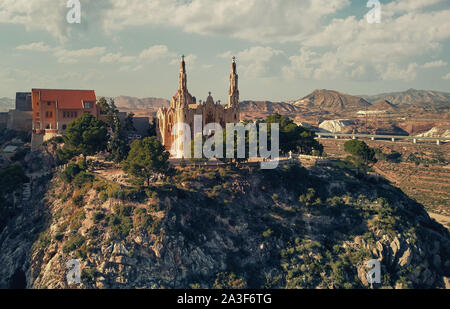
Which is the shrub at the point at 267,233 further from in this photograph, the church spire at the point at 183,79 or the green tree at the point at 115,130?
the church spire at the point at 183,79

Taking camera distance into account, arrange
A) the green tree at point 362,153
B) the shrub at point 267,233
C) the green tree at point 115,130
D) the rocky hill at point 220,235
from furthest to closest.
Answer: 1. the green tree at point 362,153
2. the green tree at point 115,130
3. the shrub at point 267,233
4. the rocky hill at point 220,235

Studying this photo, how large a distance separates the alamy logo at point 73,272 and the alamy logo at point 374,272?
163 ft

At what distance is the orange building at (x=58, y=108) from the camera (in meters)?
109

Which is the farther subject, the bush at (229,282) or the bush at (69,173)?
the bush at (69,173)

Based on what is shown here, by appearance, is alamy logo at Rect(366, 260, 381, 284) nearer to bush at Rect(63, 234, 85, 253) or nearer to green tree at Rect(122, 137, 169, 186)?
green tree at Rect(122, 137, 169, 186)

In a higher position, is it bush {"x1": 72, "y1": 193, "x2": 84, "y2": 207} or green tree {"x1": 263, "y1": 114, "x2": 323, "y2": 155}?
green tree {"x1": 263, "y1": 114, "x2": 323, "y2": 155}

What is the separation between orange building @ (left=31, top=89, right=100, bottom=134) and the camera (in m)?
109

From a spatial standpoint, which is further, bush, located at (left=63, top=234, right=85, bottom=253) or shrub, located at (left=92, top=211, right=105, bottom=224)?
shrub, located at (left=92, top=211, right=105, bottom=224)

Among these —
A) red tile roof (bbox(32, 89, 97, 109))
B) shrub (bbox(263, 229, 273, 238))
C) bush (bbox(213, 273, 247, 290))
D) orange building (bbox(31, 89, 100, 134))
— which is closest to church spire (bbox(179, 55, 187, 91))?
orange building (bbox(31, 89, 100, 134))

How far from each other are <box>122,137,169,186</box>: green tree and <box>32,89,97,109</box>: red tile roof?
34.9 m

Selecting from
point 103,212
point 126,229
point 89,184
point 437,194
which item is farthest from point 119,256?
point 437,194

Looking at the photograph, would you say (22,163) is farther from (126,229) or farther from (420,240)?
(420,240)

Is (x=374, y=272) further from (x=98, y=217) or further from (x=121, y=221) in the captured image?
(x=98, y=217)

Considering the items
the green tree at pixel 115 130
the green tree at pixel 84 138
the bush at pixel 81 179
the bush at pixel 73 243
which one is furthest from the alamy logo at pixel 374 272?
the green tree at pixel 84 138
